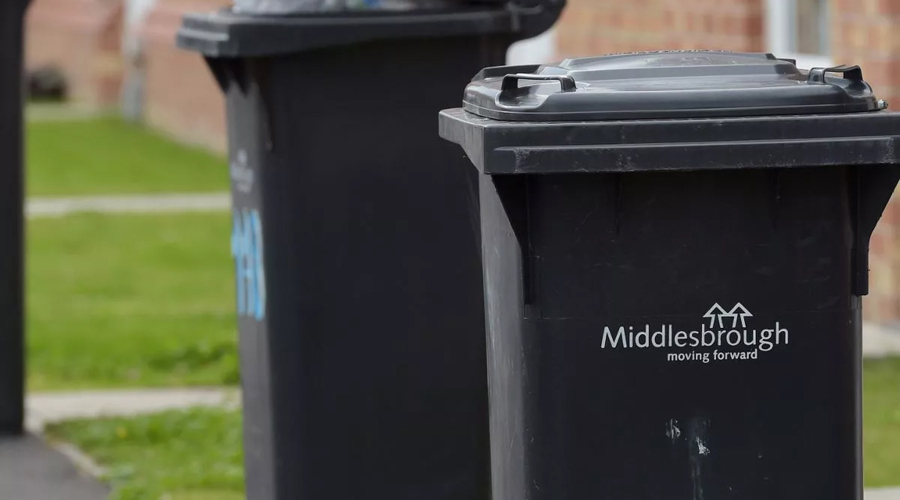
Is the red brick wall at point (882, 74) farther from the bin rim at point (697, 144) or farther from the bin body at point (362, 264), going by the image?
the bin rim at point (697, 144)

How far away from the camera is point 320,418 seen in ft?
15.4

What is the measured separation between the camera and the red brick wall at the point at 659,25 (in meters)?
9.73

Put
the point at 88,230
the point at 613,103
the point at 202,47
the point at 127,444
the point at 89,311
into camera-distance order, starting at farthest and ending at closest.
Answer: the point at 88,230 < the point at 89,311 < the point at 127,444 < the point at 202,47 < the point at 613,103

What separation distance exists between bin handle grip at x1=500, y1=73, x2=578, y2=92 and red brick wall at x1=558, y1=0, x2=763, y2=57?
632 centimetres

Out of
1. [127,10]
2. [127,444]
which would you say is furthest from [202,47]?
[127,10]

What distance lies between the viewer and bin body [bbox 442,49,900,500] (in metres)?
3.40

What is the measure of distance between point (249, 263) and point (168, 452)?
7.80 ft

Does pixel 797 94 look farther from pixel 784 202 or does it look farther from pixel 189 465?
pixel 189 465

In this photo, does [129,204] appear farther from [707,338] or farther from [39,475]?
[707,338]

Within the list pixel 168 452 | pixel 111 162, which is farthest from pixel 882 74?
pixel 111 162

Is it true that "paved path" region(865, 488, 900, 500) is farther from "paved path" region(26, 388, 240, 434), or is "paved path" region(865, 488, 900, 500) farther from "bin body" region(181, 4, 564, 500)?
"paved path" region(26, 388, 240, 434)

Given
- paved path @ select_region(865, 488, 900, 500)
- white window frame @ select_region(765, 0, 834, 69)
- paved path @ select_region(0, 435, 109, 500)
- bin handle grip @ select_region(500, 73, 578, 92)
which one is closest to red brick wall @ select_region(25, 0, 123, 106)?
white window frame @ select_region(765, 0, 834, 69)

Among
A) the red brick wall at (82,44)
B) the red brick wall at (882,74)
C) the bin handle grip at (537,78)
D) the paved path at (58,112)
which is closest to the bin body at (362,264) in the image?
the bin handle grip at (537,78)

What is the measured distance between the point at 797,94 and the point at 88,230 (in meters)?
10.7
